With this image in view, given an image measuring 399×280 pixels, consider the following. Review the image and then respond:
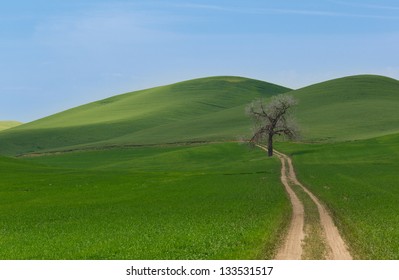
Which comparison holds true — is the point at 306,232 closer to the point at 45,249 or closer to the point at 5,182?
the point at 45,249

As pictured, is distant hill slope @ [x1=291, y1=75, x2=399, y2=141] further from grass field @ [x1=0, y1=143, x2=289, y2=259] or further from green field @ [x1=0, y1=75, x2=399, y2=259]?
grass field @ [x1=0, y1=143, x2=289, y2=259]

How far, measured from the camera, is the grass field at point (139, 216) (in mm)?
24047

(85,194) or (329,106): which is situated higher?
(329,106)

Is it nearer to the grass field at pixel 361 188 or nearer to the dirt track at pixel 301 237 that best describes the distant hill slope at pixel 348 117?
the grass field at pixel 361 188

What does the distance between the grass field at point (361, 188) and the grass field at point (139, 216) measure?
3.59m

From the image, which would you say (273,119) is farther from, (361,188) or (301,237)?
(301,237)

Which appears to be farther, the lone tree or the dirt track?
the lone tree

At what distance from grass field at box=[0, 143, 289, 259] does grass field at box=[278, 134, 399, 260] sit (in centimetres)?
359

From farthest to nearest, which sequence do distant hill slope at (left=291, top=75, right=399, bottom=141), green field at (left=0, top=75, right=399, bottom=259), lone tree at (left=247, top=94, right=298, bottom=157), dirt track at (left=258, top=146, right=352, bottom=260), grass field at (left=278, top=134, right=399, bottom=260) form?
distant hill slope at (left=291, top=75, right=399, bottom=141) < lone tree at (left=247, top=94, right=298, bottom=157) < grass field at (left=278, top=134, right=399, bottom=260) < green field at (left=0, top=75, right=399, bottom=259) < dirt track at (left=258, top=146, right=352, bottom=260)

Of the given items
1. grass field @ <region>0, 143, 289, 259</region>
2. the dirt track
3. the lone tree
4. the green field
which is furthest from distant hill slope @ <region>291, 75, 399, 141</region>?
the dirt track

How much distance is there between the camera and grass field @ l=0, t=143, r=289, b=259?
24047mm
